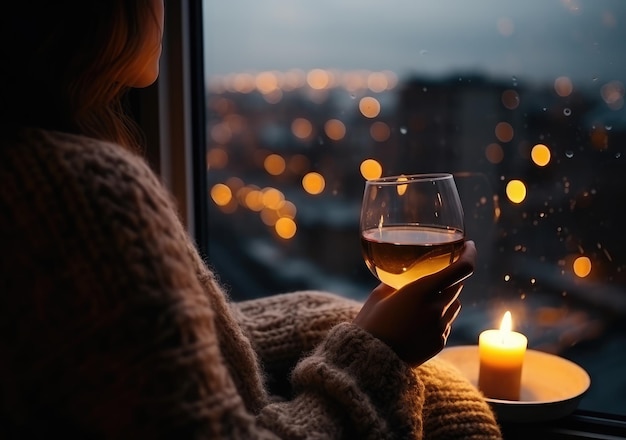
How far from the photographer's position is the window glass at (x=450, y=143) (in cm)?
107

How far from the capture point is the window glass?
3.51 ft

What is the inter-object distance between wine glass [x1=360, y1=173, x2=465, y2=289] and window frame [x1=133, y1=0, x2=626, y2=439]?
60 centimetres

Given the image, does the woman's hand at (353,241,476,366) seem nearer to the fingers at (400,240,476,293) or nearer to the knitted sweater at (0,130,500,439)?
the fingers at (400,240,476,293)

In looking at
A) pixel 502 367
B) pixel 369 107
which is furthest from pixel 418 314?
pixel 369 107

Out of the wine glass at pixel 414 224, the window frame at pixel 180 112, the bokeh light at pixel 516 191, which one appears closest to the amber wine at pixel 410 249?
the wine glass at pixel 414 224

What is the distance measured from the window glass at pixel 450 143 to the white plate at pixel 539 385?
4.7 inches

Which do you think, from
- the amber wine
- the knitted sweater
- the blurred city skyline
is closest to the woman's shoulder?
the knitted sweater

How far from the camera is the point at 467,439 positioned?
82 cm

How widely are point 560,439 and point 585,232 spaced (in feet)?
1.16

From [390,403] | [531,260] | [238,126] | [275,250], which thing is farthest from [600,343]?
[238,126]

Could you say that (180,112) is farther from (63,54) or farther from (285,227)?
(63,54)

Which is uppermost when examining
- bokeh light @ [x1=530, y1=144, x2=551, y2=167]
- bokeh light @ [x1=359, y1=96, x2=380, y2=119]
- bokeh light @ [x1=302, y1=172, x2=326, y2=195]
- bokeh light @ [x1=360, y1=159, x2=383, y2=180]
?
bokeh light @ [x1=359, y1=96, x2=380, y2=119]

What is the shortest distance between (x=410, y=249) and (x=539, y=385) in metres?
0.43

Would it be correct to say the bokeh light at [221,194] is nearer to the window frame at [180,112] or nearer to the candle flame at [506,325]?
the window frame at [180,112]
